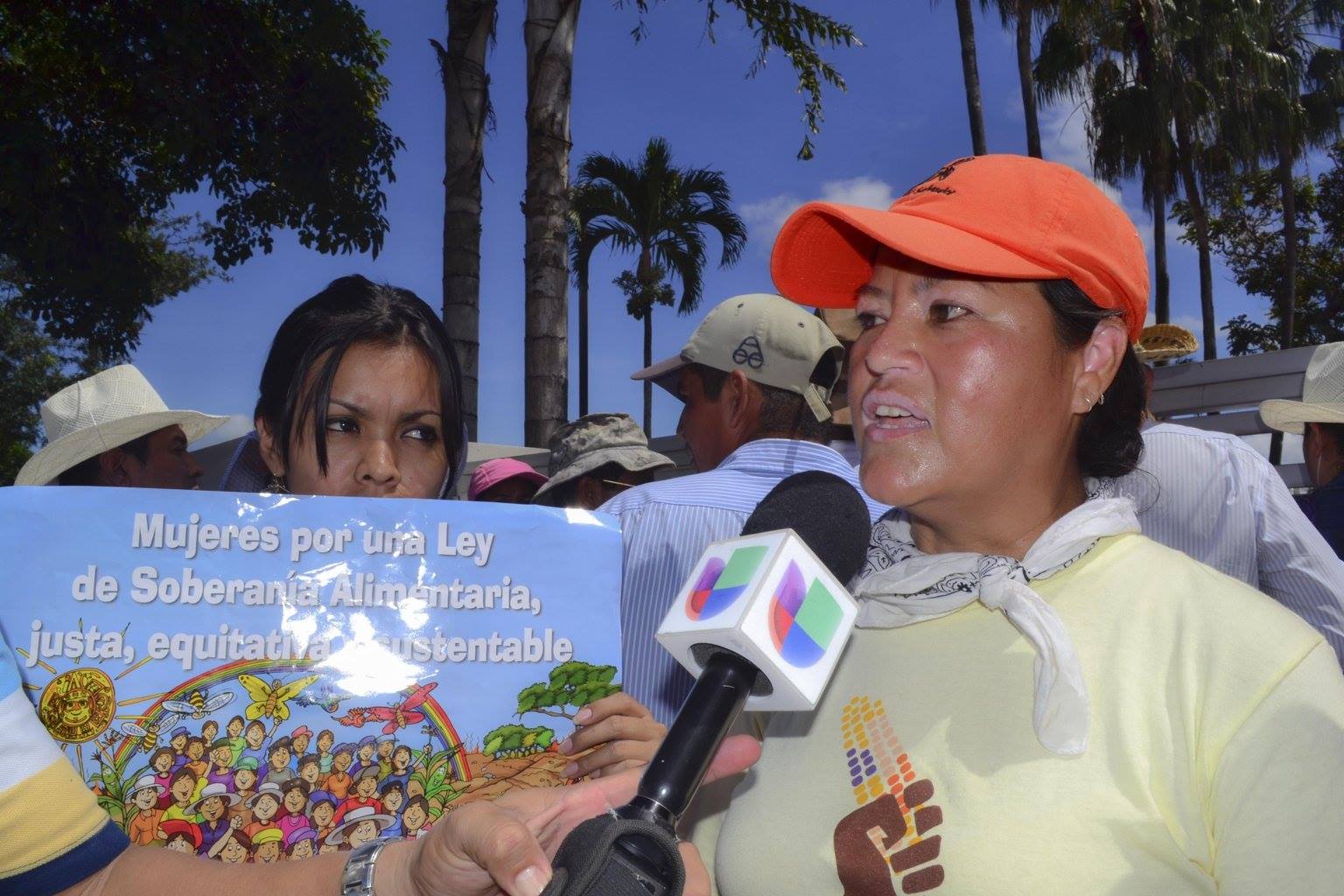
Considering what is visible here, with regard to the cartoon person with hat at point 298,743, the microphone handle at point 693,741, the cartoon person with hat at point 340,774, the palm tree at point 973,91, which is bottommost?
the cartoon person with hat at point 340,774

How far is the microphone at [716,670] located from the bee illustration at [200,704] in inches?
31.7

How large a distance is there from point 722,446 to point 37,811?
2.69 metres

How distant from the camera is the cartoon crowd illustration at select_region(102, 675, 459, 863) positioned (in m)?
1.67

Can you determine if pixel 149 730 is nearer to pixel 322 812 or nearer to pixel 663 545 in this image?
pixel 322 812

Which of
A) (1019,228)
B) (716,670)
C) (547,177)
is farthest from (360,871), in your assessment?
(547,177)

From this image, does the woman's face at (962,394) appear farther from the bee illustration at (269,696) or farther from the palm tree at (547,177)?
the palm tree at (547,177)

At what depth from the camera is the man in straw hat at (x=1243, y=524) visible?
3311 millimetres

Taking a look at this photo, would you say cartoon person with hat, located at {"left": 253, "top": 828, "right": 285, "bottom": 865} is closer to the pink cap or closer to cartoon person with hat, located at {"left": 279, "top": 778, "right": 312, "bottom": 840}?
cartoon person with hat, located at {"left": 279, "top": 778, "right": 312, "bottom": 840}

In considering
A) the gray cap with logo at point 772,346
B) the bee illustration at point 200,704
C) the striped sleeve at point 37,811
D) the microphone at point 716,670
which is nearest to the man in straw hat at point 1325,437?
the gray cap with logo at point 772,346

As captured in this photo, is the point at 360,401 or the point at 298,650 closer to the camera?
the point at 298,650

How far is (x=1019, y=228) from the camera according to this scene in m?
1.80

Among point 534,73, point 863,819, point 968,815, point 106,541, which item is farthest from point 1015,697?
point 534,73

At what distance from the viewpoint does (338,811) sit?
1713 mm

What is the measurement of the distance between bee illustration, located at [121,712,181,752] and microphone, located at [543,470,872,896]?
87 centimetres
